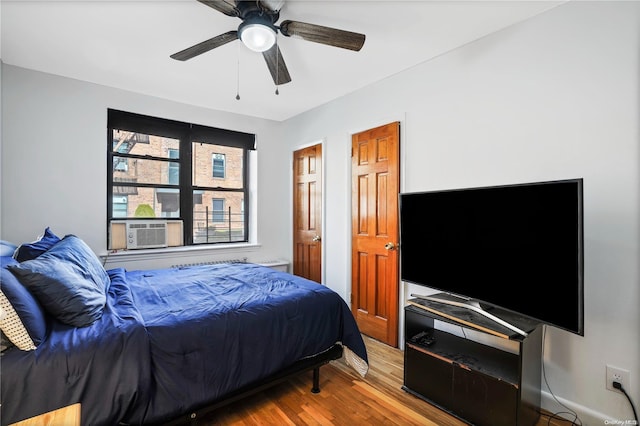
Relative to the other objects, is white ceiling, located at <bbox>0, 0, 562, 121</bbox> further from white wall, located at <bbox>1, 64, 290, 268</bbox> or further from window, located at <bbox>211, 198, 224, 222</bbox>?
window, located at <bbox>211, 198, 224, 222</bbox>

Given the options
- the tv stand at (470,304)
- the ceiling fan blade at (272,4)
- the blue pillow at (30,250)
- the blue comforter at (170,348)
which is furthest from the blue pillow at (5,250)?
the tv stand at (470,304)

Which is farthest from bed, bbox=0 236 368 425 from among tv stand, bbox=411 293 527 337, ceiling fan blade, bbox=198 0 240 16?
ceiling fan blade, bbox=198 0 240 16

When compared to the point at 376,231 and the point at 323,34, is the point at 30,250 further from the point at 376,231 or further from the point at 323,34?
the point at 376,231

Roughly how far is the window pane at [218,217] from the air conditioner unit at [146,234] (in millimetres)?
432

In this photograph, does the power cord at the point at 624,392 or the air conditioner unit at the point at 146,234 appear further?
the air conditioner unit at the point at 146,234

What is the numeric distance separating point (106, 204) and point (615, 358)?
4.25 metres

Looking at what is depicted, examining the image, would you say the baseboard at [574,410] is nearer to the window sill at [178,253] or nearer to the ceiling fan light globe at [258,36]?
the ceiling fan light globe at [258,36]

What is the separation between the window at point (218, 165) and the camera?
4006 millimetres

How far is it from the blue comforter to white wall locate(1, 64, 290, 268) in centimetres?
109

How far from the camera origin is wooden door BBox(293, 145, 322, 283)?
3.85 metres

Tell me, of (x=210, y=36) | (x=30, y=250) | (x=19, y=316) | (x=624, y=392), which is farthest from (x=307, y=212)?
(x=624, y=392)

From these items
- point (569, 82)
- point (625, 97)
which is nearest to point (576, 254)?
point (625, 97)

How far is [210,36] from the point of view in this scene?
2.27 meters

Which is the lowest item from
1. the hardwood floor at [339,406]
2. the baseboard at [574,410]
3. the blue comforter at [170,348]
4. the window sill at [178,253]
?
the hardwood floor at [339,406]
